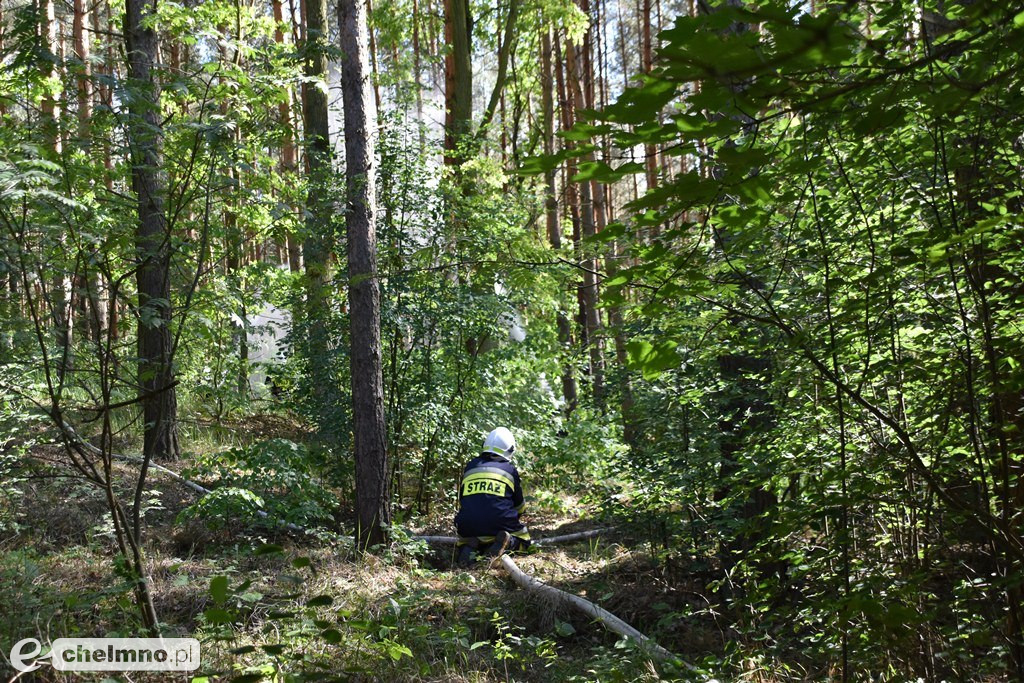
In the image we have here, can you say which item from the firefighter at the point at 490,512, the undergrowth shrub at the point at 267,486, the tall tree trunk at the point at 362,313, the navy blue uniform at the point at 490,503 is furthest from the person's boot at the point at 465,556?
the undergrowth shrub at the point at 267,486

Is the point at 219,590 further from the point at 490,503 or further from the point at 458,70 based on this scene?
the point at 458,70

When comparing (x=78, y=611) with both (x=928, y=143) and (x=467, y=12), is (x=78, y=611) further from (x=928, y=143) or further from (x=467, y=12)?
(x=467, y=12)

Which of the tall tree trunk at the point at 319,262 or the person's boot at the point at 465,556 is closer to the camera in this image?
the person's boot at the point at 465,556

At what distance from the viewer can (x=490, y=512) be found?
7.22 meters

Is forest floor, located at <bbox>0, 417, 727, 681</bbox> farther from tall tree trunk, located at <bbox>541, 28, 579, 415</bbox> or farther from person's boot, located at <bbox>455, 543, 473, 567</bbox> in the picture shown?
tall tree trunk, located at <bbox>541, 28, 579, 415</bbox>

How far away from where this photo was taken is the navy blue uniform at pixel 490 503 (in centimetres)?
723

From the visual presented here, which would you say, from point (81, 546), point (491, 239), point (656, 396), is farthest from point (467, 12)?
point (81, 546)

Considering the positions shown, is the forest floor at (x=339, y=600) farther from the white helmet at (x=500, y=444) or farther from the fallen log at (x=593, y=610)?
the white helmet at (x=500, y=444)

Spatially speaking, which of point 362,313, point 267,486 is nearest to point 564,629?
point 267,486

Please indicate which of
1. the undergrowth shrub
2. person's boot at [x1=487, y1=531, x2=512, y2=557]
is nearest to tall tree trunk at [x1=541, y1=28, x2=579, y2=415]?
person's boot at [x1=487, y1=531, x2=512, y2=557]

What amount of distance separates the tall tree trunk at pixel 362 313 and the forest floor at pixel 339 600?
1.75 ft

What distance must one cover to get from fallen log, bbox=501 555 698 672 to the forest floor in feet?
0.30

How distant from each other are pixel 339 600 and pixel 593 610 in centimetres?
184

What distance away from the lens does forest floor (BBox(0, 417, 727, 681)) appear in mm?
3938
